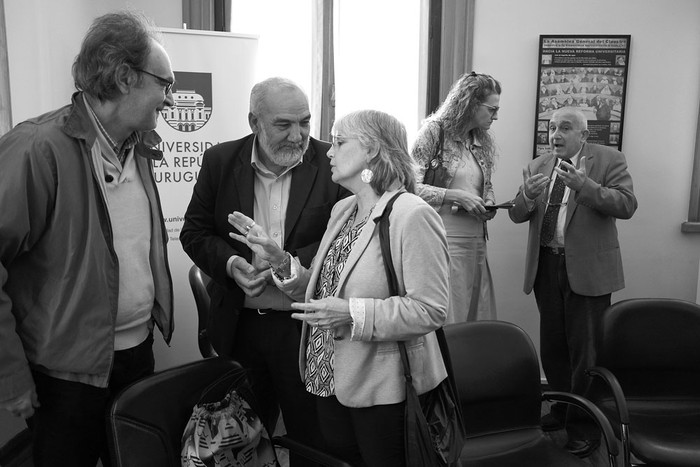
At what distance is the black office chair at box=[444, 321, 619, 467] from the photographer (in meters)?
2.13

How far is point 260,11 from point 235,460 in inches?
116

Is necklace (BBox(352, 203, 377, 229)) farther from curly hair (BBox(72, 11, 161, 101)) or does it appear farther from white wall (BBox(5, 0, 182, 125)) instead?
white wall (BBox(5, 0, 182, 125))

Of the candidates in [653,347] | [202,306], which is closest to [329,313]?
[202,306]

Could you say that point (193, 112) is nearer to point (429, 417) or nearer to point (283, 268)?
point (283, 268)

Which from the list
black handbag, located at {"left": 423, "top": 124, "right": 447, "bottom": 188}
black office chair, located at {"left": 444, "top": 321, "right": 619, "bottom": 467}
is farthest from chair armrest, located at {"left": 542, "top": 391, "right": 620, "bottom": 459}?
black handbag, located at {"left": 423, "top": 124, "right": 447, "bottom": 188}

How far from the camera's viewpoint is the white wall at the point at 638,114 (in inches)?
145

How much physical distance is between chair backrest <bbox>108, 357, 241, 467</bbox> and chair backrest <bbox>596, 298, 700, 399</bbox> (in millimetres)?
1563

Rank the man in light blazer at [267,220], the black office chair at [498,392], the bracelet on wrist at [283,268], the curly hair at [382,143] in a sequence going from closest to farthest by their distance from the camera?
the curly hair at [382,143] < the bracelet on wrist at [283,268] < the man in light blazer at [267,220] < the black office chair at [498,392]

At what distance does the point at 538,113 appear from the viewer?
3.72m

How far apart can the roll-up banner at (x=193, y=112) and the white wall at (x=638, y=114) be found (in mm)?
1430

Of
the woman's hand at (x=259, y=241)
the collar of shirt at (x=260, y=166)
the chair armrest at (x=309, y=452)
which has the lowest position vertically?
the chair armrest at (x=309, y=452)

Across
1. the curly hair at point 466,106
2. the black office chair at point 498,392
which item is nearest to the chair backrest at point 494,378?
the black office chair at point 498,392

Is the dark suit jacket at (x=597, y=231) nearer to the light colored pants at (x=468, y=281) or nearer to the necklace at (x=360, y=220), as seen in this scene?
the light colored pants at (x=468, y=281)

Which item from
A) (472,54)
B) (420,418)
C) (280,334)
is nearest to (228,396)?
(280,334)
